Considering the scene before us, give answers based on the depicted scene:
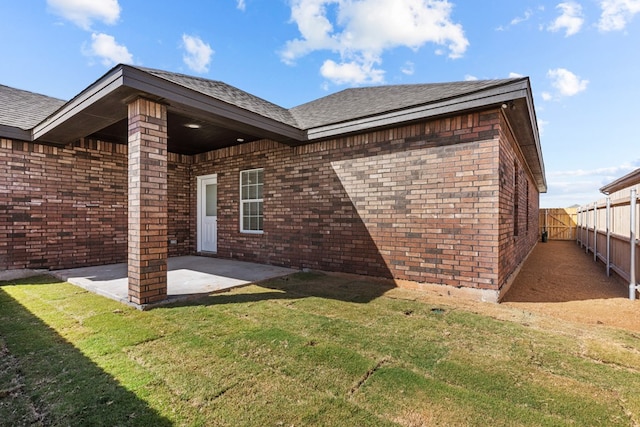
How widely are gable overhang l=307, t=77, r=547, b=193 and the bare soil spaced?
120 inches

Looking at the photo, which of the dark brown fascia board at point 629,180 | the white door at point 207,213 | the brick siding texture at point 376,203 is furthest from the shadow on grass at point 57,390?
the dark brown fascia board at point 629,180

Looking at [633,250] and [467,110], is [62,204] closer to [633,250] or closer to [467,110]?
[467,110]

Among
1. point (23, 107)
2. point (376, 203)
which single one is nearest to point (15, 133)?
point (23, 107)

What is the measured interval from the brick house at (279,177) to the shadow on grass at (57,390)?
127 cm

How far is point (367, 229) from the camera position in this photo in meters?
5.83

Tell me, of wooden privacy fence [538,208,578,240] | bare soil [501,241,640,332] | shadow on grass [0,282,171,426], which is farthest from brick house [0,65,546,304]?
wooden privacy fence [538,208,578,240]

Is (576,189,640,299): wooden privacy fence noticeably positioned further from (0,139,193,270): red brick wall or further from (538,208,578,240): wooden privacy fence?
(538,208,578,240): wooden privacy fence

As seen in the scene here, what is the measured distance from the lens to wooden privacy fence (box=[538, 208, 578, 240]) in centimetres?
1817

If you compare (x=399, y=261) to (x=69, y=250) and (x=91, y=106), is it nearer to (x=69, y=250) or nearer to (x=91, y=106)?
(x=91, y=106)

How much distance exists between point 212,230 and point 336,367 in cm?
718

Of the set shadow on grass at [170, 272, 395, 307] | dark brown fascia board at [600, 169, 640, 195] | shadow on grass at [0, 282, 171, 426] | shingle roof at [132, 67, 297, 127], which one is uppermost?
shingle roof at [132, 67, 297, 127]

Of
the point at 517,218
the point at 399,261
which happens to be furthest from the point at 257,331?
the point at 517,218

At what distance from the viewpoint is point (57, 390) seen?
2.12 m

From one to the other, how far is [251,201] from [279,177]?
122 centimetres
